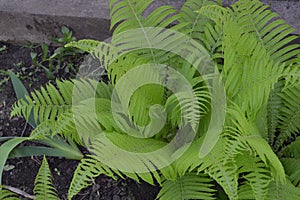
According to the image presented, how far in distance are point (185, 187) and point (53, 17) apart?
1.13m

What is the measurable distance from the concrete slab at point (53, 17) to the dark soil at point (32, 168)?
0.14m

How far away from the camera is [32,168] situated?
2.12 m

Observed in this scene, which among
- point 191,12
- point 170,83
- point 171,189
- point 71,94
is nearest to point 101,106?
point 71,94

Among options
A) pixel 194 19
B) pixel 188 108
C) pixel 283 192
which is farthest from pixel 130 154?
pixel 194 19

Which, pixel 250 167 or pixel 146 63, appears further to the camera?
pixel 146 63

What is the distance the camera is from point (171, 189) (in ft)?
5.57

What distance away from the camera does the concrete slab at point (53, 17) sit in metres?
2.25

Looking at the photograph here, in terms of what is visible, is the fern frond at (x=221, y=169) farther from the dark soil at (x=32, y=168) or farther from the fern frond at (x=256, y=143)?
the dark soil at (x=32, y=168)

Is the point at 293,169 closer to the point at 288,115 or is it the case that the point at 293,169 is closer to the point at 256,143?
the point at 288,115

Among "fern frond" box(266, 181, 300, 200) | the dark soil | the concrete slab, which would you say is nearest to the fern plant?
"fern frond" box(266, 181, 300, 200)

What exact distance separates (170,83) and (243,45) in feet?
1.04

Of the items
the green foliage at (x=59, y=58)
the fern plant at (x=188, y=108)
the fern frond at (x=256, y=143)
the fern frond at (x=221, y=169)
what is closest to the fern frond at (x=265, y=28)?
the fern plant at (x=188, y=108)

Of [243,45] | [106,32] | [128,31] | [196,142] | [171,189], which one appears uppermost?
[106,32]

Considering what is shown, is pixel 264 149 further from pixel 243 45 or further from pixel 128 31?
pixel 128 31
